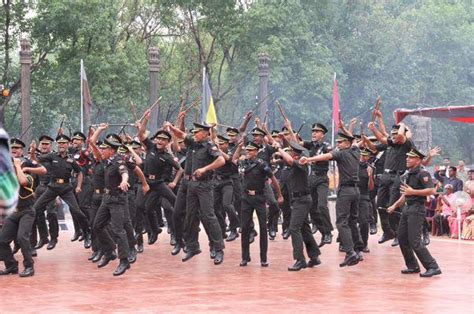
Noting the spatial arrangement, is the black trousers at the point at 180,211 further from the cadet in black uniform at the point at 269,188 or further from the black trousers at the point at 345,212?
the black trousers at the point at 345,212

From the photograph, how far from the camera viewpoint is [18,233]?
45.9 ft

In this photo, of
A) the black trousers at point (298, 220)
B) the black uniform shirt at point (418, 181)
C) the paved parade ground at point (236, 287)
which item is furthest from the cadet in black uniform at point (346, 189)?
the black uniform shirt at point (418, 181)

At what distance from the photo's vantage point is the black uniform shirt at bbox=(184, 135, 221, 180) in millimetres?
14820

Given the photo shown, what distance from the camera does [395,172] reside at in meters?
16.9

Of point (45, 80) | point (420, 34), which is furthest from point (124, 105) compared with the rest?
point (420, 34)

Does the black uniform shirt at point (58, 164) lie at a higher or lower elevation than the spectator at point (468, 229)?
higher

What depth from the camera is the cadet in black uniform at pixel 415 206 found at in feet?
44.4

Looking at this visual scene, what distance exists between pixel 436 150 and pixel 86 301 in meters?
5.93

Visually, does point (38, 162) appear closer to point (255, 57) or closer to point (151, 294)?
point (151, 294)

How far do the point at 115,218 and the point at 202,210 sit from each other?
4.96ft

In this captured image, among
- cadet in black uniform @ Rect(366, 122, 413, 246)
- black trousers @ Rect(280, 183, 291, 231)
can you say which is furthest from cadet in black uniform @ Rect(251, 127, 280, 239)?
cadet in black uniform @ Rect(366, 122, 413, 246)

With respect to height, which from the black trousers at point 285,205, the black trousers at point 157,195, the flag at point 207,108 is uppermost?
the flag at point 207,108

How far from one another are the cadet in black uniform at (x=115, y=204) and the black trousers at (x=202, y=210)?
1.07 meters

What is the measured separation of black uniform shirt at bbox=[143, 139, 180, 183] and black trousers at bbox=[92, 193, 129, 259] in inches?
76.7
